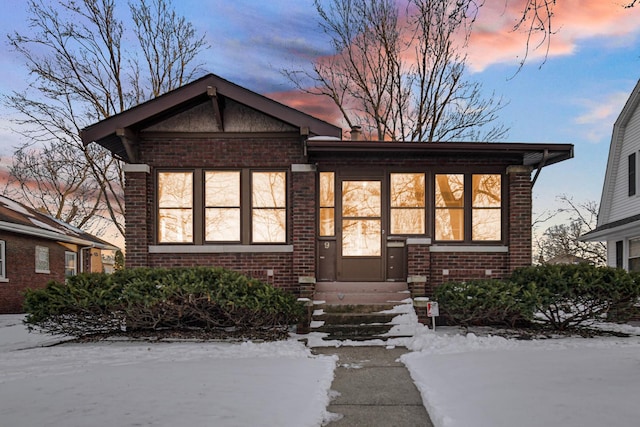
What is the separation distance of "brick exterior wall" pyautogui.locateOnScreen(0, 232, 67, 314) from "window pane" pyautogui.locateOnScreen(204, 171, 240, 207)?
909cm

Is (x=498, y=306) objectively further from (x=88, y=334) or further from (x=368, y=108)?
(x=368, y=108)

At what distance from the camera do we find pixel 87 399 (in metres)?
4.23

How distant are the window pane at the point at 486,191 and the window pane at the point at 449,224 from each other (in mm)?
480

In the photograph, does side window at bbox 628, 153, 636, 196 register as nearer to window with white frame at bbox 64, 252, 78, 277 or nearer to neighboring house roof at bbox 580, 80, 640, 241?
neighboring house roof at bbox 580, 80, 640, 241

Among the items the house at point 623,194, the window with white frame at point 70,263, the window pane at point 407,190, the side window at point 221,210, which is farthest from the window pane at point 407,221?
the window with white frame at point 70,263

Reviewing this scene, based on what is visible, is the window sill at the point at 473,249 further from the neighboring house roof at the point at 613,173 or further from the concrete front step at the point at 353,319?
the neighboring house roof at the point at 613,173

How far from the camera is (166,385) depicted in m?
4.75

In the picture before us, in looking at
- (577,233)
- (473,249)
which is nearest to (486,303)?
(473,249)

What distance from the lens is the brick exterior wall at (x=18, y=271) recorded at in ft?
49.9

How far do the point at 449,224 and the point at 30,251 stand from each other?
16090mm

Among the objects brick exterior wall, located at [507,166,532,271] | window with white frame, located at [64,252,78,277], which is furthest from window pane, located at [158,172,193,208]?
window with white frame, located at [64,252,78,277]

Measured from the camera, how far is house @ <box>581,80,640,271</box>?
13.5 meters

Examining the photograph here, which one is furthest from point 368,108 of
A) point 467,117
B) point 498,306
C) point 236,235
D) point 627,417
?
point 627,417

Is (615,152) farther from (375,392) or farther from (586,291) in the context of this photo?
(375,392)
